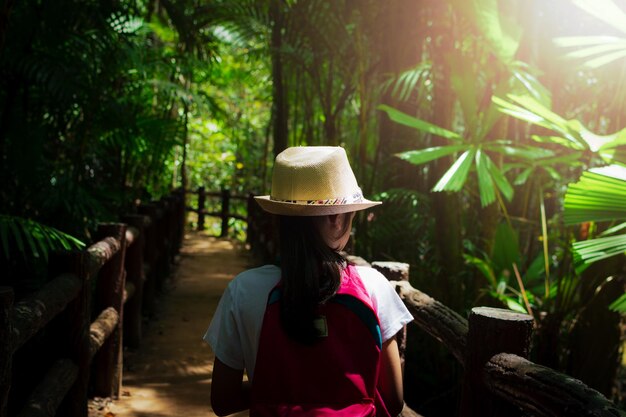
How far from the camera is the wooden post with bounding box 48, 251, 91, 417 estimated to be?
327 centimetres

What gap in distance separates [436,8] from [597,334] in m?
2.66

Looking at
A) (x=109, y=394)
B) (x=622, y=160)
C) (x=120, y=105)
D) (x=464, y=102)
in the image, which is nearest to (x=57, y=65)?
(x=120, y=105)

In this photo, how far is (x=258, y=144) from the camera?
1582cm

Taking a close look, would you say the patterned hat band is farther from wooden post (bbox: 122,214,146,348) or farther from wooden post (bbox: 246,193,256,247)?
wooden post (bbox: 246,193,256,247)

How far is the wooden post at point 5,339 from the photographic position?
2012 mm

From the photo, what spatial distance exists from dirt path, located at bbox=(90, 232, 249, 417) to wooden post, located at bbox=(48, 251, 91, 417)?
2.31 ft

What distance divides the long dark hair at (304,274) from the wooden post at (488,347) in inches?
22.5

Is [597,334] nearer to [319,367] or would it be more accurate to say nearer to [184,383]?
[184,383]

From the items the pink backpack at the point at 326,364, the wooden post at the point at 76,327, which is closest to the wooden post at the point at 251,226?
the wooden post at the point at 76,327

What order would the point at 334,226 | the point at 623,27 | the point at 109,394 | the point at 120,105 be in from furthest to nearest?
the point at 120,105
the point at 109,394
the point at 623,27
the point at 334,226

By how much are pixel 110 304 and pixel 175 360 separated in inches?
43.9

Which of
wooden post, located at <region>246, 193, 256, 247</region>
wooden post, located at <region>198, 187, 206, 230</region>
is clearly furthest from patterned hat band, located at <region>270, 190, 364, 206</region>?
wooden post, located at <region>198, 187, 206, 230</region>

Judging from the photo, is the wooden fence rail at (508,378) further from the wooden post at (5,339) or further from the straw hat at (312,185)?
the wooden post at (5,339)

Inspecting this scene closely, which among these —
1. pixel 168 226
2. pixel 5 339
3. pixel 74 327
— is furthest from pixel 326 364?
pixel 168 226
